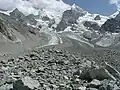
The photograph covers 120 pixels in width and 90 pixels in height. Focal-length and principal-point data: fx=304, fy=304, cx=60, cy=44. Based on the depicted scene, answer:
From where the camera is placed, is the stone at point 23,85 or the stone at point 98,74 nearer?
the stone at point 23,85

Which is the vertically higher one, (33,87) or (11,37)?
(11,37)

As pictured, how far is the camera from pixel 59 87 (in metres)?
16.7

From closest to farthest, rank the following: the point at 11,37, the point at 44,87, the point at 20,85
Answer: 1. the point at 20,85
2. the point at 44,87
3. the point at 11,37

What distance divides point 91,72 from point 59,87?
11.8 ft

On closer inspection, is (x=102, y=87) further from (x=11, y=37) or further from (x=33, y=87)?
(x=11, y=37)

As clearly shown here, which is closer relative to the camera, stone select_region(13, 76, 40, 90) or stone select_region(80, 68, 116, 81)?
stone select_region(13, 76, 40, 90)

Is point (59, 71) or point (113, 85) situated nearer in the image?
point (113, 85)

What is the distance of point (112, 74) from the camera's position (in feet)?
65.4

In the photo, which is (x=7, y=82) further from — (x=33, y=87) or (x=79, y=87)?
(x=79, y=87)

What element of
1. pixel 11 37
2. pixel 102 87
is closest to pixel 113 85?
pixel 102 87

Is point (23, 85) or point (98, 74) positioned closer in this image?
point (23, 85)

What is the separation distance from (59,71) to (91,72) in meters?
4.10

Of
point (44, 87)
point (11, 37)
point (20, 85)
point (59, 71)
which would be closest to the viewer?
point (20, 85)

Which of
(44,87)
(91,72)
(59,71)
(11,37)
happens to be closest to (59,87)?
(44,87)
